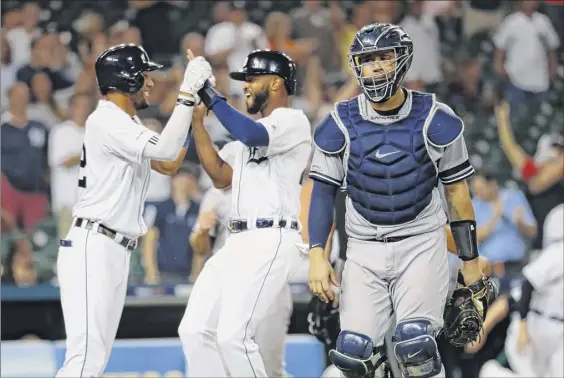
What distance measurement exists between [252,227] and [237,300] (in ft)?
1.43

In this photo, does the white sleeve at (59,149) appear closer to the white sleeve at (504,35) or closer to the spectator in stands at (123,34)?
the spectator in stands at (123,34)

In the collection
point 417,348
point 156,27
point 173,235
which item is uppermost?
point 156,27

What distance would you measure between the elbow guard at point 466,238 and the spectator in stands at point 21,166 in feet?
17.6

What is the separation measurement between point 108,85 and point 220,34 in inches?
189

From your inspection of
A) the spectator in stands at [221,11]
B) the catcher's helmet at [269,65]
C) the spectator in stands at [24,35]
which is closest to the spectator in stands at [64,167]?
the spectator in stands at [24,35]

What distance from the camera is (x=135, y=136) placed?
5773 millimetres

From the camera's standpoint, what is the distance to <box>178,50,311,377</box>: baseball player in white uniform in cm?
557

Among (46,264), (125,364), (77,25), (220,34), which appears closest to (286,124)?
(125,364)

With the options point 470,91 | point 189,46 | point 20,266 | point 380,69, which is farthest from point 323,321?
point 470,91

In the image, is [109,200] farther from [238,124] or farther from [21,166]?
[21,166]

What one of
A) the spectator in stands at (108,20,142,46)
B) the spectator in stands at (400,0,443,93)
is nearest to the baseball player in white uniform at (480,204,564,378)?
the spectator in stands at (400,0,443,93)

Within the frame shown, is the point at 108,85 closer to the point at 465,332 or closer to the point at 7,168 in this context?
the point at 465,332

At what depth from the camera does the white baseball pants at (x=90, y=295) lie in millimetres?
5500

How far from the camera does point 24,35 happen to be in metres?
10.6
